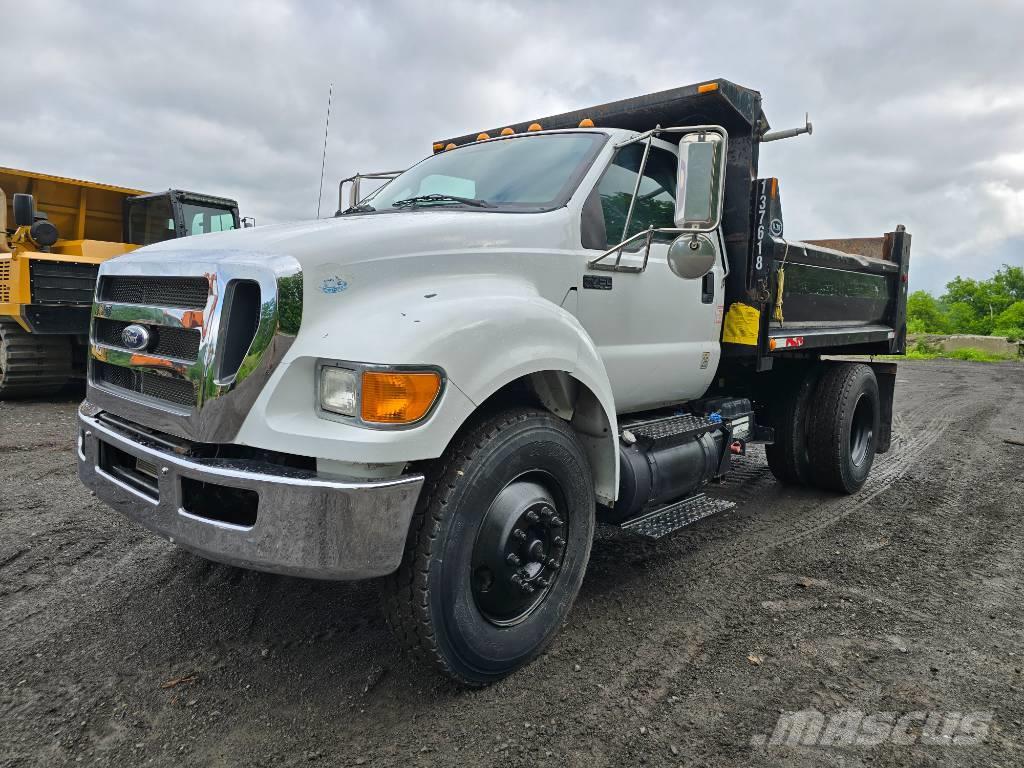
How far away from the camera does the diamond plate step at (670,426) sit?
3666 millimetres

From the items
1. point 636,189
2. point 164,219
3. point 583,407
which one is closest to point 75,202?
point 164,219

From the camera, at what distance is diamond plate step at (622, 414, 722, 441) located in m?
3.67

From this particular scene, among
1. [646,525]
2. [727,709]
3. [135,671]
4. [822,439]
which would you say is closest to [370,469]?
[135,671]

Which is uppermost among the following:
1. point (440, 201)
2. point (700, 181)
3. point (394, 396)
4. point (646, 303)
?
point (700, 181)

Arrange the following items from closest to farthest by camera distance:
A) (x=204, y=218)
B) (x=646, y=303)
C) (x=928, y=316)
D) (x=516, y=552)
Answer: (x=516, y=552)
(x=646, y=303)
(x=204, y=218)
(x=928, y=316)

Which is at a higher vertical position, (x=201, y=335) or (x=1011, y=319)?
(x=1011, y=319)

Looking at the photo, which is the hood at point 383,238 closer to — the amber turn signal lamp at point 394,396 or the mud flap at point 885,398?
the amber turn signal lamp at point 394,396

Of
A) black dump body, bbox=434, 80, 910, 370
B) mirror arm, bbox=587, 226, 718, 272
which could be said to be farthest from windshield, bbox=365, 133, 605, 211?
black dump body, bbox=434, 80, 910, 370

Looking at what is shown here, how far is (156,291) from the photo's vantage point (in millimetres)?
2719

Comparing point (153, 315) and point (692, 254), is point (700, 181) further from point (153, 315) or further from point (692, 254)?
point (153, 315)

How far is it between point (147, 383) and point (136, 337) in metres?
0.18

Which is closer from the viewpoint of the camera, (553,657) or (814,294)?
(553,657)

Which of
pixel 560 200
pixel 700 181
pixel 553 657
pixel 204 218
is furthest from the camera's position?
pixel 204 218

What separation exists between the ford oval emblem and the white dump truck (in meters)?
0.01
